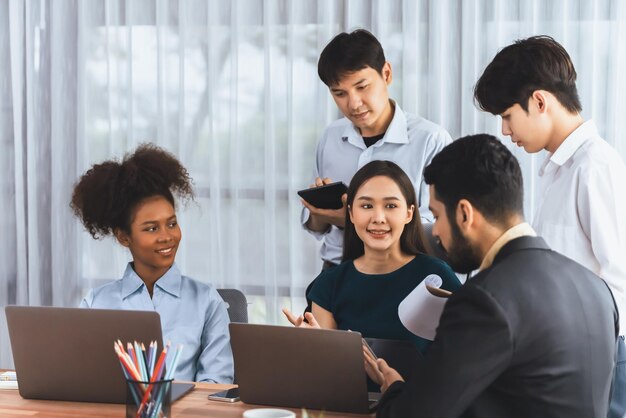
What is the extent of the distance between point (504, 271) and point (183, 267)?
2.54 m

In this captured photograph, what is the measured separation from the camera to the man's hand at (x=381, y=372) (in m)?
1.85

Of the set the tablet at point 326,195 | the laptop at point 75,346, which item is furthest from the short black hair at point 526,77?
the laptop at point 75,346

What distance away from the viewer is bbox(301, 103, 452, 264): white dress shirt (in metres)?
2.89

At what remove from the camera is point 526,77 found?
7.18 ft

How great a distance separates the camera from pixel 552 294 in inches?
59.4

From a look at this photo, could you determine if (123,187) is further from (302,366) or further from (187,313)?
(302,366)

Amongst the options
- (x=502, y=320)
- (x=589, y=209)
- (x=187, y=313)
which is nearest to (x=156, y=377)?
(x=502, y=320)

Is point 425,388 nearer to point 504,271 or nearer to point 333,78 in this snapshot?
point 504,271

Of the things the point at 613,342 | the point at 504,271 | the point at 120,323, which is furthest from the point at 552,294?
the point at 120,323

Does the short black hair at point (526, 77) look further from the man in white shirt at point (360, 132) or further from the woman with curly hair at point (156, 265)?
the woman with curly hair at point (156, 265)

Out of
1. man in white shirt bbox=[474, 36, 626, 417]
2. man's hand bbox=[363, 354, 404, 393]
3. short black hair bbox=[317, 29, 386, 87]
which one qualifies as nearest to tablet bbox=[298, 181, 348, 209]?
short black hair bbox=[317, 29, 386, 87]

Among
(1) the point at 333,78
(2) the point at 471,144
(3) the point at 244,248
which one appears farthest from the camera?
(3) the point at 244,248

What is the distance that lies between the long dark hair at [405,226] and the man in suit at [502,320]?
869mm

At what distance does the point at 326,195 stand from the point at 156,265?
563 mm
